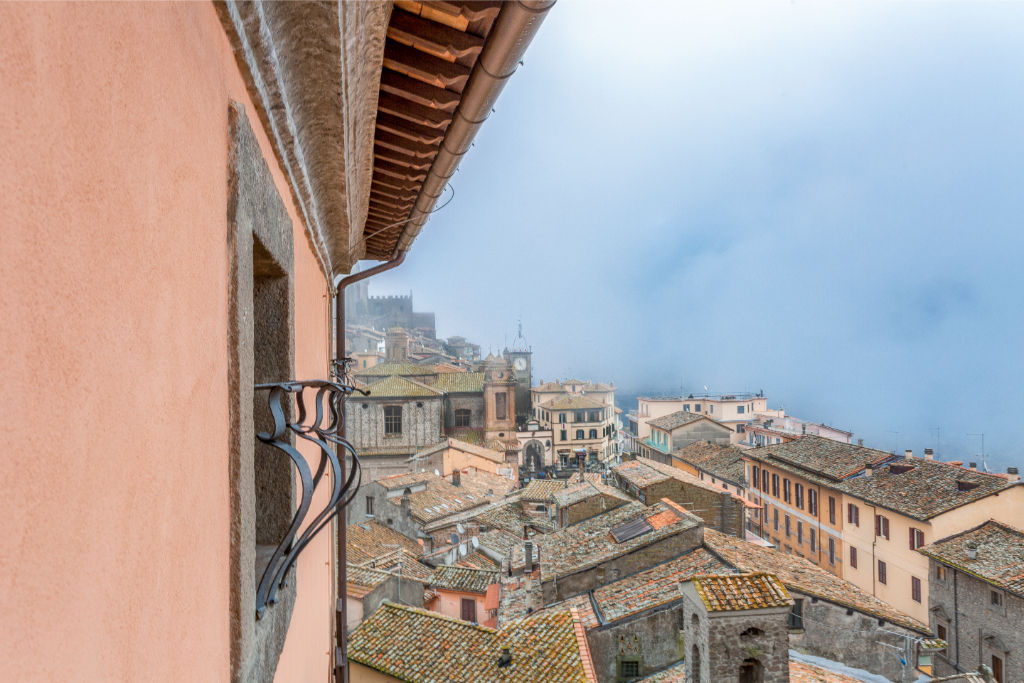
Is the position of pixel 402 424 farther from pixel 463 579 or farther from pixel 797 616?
pixel 797 616

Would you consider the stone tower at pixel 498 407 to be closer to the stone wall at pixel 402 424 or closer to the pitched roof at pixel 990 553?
the stone wall at pixel 402 424

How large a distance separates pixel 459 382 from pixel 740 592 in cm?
3748

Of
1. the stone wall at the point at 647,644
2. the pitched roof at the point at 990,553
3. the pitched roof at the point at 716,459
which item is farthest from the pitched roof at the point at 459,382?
the stone wall at the point at 647,644

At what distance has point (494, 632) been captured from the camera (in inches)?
454

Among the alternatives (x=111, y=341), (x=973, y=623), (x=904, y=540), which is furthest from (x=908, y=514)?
(x=111, y=341)

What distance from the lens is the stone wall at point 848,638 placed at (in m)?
12.9

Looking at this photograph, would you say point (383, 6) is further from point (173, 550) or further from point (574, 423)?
point (574, 423)

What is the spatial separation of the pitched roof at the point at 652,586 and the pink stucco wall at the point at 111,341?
11.9 metres

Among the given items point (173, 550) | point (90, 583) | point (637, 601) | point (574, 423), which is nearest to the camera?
point (90, 583)

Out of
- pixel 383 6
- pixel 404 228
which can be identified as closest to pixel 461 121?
pixel 383 6

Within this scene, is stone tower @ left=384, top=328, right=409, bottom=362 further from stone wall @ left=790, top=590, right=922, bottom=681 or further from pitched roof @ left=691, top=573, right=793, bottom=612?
pitched roof @ left=691, top=573, right=793, bottom=612

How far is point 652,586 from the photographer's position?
13273mm

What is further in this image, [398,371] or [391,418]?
[398,371]

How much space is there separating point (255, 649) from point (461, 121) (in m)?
2.02
